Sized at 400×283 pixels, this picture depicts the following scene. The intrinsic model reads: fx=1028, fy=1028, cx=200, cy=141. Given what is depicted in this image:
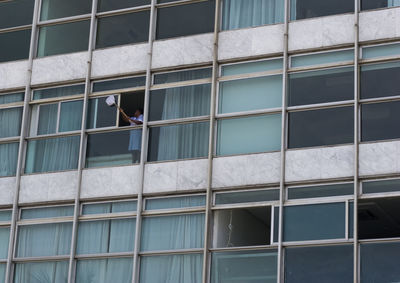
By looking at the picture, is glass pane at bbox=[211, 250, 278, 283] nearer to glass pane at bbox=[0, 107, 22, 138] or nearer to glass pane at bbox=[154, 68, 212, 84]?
glass pane at bbox=[154, 68, 212, 84]

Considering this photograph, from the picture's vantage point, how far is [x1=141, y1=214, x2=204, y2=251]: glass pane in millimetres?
20375

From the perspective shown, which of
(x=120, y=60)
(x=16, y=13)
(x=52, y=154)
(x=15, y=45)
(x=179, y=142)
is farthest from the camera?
(x=16, y=13)

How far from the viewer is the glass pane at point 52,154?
2220cm

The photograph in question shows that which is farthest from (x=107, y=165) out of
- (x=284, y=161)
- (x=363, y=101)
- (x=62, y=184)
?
(x=363, y=101)

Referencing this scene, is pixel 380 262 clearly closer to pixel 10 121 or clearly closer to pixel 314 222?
pixel 314 222

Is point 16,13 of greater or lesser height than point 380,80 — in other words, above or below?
above

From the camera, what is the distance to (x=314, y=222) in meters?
19.4

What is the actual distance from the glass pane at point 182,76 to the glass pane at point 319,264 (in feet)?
14.3

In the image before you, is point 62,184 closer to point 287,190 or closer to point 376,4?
point 287,190

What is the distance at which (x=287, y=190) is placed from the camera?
781 inches

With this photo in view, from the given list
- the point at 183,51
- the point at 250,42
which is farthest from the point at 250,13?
the point at 183,51

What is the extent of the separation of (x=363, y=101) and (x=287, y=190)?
2.26 metres

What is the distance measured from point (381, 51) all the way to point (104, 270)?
708cm

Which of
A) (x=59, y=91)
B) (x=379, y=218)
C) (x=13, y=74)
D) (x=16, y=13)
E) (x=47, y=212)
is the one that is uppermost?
(x=16, y=13)
